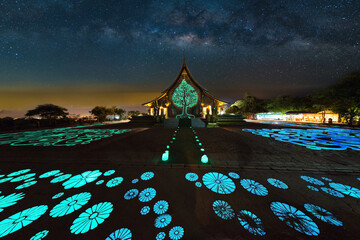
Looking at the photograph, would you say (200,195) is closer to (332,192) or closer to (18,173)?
(332,192)

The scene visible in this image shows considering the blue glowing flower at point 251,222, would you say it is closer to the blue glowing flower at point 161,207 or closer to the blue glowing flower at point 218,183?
the blue glowing flower at point 218,183

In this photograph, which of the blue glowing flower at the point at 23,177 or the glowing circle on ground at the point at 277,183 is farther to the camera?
the blue glowing flower at the point at 23,177

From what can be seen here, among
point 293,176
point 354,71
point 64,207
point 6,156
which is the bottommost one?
point 293,176

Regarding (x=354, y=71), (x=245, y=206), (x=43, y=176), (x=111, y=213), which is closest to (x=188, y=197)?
(x=245, y=206)

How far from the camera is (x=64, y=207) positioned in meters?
2.28

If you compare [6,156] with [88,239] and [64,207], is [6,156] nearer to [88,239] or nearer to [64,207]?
[64,207]

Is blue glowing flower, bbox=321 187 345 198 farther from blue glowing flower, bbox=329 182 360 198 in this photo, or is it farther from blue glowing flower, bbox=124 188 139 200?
blue glowing flower, bbox=124 188 139 200

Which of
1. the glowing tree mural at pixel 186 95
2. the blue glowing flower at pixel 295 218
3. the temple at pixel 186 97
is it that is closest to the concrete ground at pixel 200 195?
the blue glowing flower at pixel 295 218

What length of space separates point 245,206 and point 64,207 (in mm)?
3461

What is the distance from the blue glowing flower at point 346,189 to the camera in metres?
2.65

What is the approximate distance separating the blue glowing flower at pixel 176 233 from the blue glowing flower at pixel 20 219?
2.33m

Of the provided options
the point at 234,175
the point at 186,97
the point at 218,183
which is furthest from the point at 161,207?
the point at 186,97

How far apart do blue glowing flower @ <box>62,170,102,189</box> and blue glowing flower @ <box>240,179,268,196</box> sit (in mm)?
3891

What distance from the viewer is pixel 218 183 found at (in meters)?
3.01
